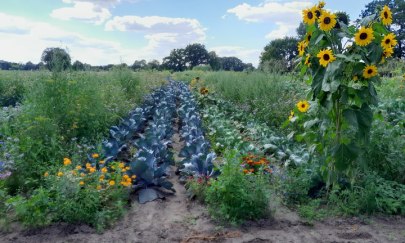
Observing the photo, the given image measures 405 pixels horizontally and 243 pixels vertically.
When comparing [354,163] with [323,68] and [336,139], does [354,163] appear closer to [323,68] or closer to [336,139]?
[336,139]

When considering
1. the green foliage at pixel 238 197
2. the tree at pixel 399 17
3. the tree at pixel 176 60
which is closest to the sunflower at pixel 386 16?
the green foliage at pixel 238 197

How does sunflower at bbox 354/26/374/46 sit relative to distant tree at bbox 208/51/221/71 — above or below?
below

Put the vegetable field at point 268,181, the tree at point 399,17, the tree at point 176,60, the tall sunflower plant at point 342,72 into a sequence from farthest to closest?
1. the tree at point 176,60
2. the tree at point 399,17
3. the vegetable field at point 268,181
4. the tall sunflower plant at point 342,72

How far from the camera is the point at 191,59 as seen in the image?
72.0 m

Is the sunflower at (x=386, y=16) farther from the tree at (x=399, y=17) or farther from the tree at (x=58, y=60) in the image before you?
the tree at (x=399, y=17)

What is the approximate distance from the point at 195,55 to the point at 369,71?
6987 cm

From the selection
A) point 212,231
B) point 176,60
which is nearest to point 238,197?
point 212,231

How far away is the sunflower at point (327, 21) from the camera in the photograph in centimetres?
350

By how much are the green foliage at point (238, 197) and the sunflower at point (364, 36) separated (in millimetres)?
1820

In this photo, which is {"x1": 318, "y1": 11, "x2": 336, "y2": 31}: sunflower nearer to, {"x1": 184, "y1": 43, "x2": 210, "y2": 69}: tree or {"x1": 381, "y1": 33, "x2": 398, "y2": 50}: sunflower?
{"x1": 381, "y1": 33, "x2": 398, "y2": 50}: sunflower

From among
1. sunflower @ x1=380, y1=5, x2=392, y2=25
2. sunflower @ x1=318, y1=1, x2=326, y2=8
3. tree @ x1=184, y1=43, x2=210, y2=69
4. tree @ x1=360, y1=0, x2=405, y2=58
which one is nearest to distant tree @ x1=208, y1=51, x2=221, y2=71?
tree @ x1=184, y1=43, x2=210, y2=69

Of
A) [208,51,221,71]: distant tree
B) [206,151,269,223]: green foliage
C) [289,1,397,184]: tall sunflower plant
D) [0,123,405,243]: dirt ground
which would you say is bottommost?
[0,123,405,243]: dirt ground

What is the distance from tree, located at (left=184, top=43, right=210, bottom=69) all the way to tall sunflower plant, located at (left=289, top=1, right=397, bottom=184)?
224 feet

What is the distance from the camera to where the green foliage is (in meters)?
4.02
